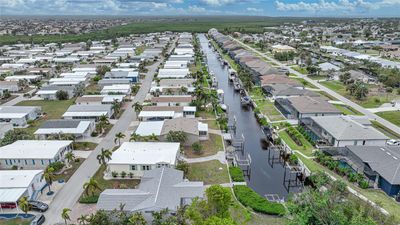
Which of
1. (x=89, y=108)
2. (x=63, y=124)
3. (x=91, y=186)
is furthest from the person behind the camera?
(x=89, y=108)

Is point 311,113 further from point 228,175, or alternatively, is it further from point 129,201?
point 129,201

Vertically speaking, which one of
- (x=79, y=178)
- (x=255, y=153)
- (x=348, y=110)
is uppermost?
(x=348, y=110)

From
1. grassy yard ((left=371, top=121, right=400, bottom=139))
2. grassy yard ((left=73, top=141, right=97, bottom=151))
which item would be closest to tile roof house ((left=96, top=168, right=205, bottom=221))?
grassy yard ((left=73, top=141, right=97, bottom=151))

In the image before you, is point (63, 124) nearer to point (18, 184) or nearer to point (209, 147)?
point (18, 184)

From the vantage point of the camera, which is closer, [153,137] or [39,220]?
[39,220]

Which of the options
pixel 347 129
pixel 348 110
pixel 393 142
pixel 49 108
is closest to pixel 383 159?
pixel 347 129

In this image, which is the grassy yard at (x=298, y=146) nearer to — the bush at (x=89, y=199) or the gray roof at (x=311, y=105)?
the gray roof at (x=311, y=105)

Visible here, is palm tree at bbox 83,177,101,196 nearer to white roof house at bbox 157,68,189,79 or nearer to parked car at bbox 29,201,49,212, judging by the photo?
parked car at bbox 29,201,49,212

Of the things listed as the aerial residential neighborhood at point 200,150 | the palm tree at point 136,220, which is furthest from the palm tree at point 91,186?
the palm tree at point 136,220
